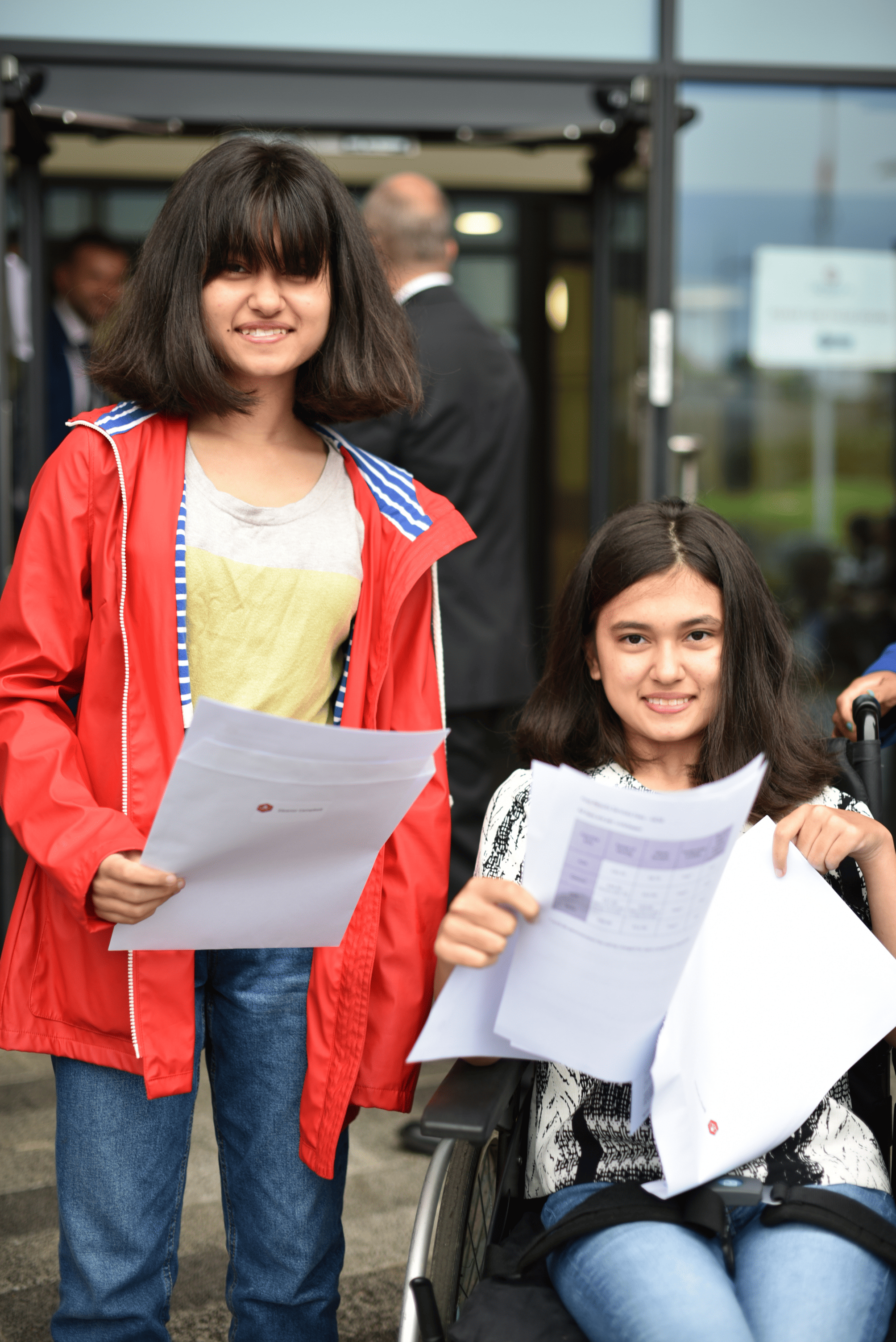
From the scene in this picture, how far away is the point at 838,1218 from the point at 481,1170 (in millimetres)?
471

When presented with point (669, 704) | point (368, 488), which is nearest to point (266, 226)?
point (368, 488)

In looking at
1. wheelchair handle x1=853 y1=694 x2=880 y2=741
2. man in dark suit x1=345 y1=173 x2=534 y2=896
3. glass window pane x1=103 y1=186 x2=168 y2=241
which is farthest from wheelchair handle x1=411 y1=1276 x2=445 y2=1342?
glass window pane x1=103 y1=186 x2=168 y2=241

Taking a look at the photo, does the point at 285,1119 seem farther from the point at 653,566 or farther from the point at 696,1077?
the point at 653,566

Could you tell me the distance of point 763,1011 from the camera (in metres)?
1.52

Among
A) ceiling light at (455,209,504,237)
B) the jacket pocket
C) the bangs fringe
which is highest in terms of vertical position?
ceiling light at (455,209,504,237)

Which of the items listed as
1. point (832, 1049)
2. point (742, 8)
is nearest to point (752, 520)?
point (742, 8)

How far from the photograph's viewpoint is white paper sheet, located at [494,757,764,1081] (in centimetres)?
121

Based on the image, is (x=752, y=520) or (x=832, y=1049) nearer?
(x=832, y=1049)

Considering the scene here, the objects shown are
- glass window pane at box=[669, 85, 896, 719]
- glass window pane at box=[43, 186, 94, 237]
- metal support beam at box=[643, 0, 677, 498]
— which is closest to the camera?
metal support beam at box=[643, 0, 677, 498]

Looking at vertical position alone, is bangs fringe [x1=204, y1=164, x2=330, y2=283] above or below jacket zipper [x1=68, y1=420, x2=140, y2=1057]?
above

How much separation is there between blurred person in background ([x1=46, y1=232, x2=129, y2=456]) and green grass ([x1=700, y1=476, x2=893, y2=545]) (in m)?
2.05

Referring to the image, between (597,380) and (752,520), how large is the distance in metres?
0.81

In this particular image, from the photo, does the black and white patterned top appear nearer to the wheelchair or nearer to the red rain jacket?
the wheelchair

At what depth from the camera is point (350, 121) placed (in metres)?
3.72
